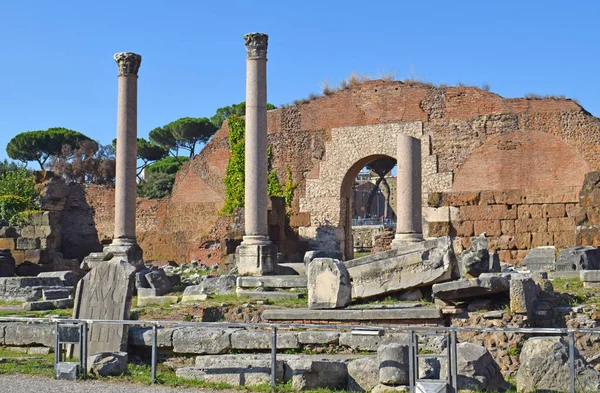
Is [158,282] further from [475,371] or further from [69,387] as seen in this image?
[475,371]

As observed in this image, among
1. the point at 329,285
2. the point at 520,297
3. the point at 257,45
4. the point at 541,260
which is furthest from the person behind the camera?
the point at 541,260

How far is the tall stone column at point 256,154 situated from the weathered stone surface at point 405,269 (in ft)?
21.7

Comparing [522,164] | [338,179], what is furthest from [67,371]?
[338,179]

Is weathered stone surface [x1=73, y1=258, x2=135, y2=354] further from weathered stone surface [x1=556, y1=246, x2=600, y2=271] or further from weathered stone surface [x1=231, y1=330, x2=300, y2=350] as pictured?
weathered stone surface [x1=556, y1=246, x2=600, y2=271]

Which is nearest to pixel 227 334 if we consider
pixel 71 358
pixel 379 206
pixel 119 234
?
pixel 71 358

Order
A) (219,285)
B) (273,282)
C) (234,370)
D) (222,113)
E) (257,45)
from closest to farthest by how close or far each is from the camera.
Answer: (234,370) → (273,282) → (219,285) → (257,45) → (222,113)

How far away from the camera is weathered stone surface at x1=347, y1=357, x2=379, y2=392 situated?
802 centimetres

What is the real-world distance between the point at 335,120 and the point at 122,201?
360 inches

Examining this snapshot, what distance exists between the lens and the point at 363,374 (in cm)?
809

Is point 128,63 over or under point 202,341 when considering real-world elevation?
over

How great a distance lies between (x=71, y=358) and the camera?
9992 millimetres

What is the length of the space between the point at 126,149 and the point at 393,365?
46.1 ft

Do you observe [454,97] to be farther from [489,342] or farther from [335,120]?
[489,342]

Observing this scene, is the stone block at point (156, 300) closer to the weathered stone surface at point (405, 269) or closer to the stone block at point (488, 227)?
the weathered stone surface at point (405, 269)
